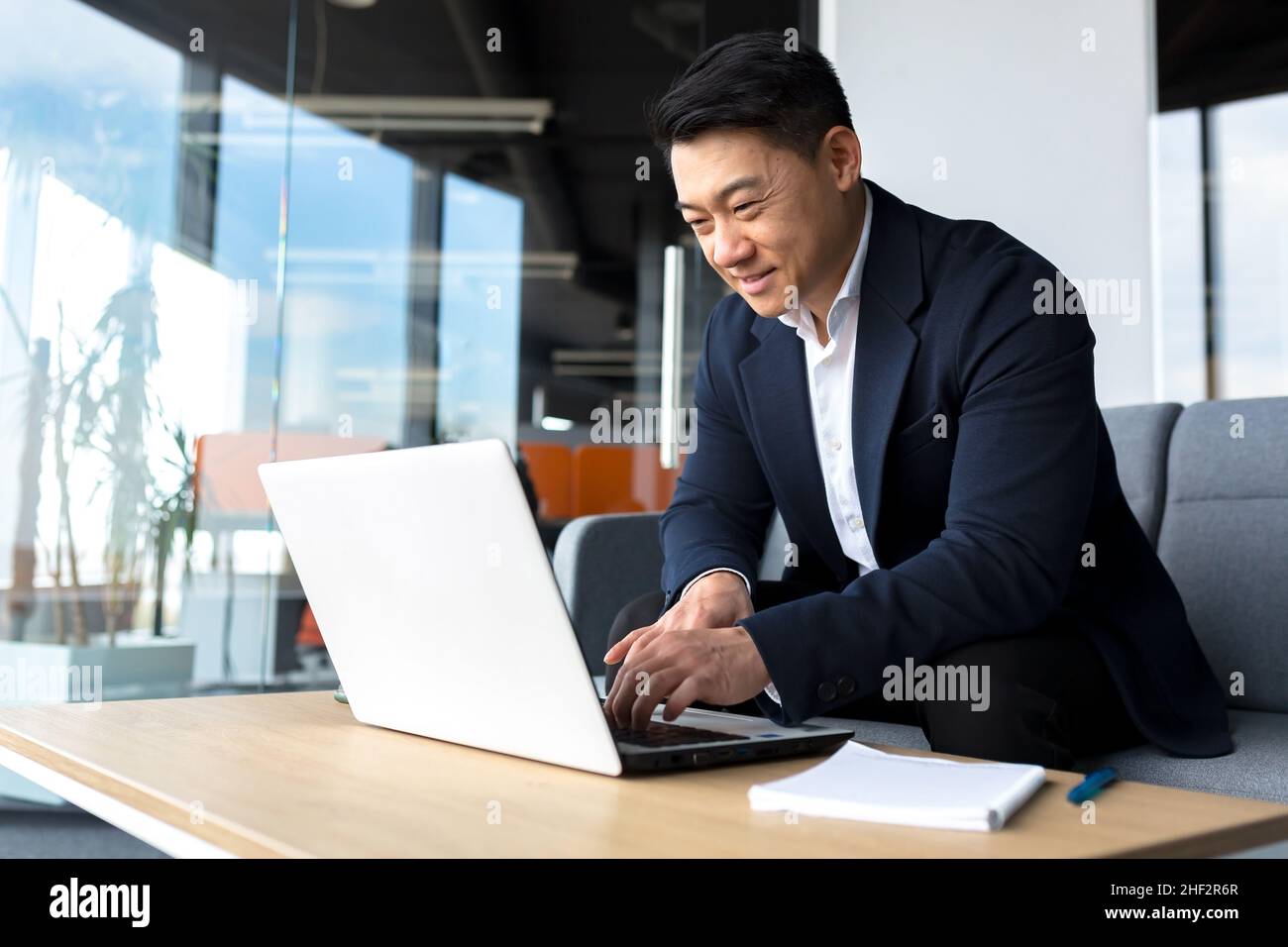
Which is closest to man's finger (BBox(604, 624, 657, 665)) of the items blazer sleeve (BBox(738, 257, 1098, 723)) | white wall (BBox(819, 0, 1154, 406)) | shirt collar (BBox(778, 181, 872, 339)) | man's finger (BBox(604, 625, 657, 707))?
man's finger (BBox(604, 625, 657, 707))

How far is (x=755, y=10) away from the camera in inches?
166

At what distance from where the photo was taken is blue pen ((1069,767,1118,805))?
0.79m

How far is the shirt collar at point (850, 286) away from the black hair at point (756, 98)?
14 centimetres

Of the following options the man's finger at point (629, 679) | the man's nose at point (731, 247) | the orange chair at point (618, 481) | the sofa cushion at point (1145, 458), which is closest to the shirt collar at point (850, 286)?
the man's nose at point (731, 247)

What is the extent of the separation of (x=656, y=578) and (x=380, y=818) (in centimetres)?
163

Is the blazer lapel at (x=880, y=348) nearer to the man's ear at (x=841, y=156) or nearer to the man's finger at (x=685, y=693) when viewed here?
the man's ear at (x=841, y=156)

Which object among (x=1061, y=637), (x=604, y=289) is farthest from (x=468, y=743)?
(x=604, y=289)

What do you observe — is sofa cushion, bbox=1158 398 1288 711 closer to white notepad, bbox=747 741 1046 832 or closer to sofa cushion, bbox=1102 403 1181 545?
sofa cushion, bbox=1102 403 1181 545

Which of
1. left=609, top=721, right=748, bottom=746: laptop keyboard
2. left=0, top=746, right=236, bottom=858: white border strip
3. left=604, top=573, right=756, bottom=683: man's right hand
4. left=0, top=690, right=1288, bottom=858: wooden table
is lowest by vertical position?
left=0, top=746, right=236, bottom=858: white border strip

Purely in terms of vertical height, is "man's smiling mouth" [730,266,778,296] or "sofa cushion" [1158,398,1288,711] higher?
"man's smiling mouth" [730,266,778,296]

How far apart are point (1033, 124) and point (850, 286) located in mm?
1963

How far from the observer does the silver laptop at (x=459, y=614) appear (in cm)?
85

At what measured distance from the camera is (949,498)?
4.33 feet
